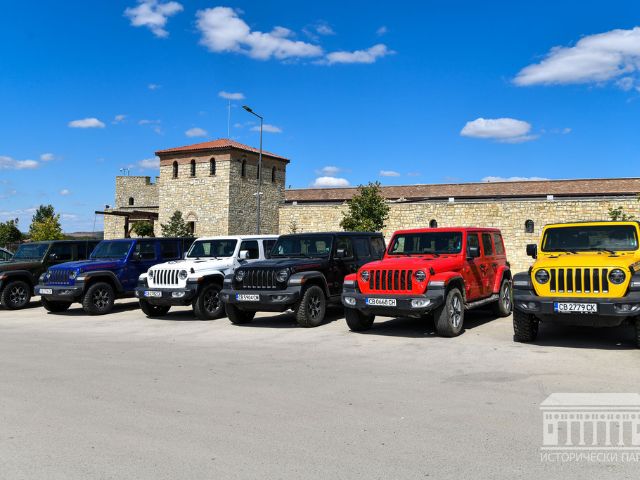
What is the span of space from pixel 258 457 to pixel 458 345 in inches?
215

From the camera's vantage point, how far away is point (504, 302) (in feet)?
40.7

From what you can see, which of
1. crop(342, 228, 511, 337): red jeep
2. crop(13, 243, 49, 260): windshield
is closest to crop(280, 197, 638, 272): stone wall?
crop(342, 228, 511, 337): red jeep

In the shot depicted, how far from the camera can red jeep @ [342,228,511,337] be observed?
9328mm

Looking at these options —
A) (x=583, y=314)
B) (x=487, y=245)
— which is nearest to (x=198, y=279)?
(x=487, y=245)

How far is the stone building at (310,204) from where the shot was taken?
124 feet

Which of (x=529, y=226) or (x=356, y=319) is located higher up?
(x=529, y=226)

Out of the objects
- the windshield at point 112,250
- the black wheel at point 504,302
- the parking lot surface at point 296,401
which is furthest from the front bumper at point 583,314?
the windshield at point 112,250

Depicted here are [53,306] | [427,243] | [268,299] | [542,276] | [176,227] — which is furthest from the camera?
[176,227]

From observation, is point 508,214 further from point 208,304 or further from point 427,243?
point 208,304

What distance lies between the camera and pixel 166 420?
500cm

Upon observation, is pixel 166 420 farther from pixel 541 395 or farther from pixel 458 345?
pixel 458 345

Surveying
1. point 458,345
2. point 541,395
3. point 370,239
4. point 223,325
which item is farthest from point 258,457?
point 370,239

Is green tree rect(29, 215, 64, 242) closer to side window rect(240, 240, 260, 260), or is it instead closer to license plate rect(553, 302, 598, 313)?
side window rect(240, 240, 260, 260)

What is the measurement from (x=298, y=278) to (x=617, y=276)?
5.25 metres
